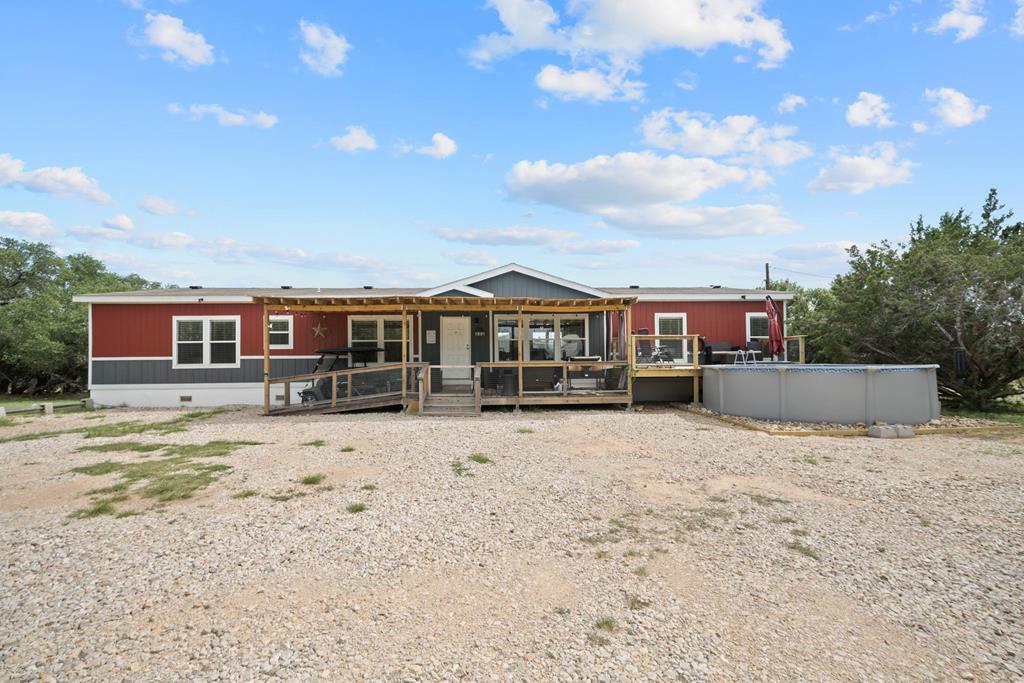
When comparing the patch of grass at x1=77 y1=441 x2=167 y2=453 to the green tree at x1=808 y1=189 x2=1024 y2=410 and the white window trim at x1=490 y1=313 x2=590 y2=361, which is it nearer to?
the white window trim at x1=490 y1=313 x2=590 y2=361

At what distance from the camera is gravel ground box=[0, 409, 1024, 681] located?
2750 millimetres

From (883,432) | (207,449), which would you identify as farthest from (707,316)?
(207,449)

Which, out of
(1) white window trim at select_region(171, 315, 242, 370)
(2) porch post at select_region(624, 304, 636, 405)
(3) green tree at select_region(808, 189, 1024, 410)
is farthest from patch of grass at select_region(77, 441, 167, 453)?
(3) green tree at select_region(808, 189, 1024, 410)

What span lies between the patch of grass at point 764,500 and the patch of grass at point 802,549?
3.31 feet

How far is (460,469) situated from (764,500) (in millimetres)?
3671

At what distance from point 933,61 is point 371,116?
44.0 feet

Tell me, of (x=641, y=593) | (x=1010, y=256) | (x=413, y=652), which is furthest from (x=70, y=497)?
(x=1010, y=256)

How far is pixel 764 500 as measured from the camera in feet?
17.8

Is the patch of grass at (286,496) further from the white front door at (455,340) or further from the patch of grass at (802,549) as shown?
the white front door at (455,340)

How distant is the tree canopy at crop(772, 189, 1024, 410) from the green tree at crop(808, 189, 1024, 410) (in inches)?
0.7

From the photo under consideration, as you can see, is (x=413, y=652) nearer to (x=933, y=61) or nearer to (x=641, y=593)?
(x=641, y=593)

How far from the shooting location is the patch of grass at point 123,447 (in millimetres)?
7918

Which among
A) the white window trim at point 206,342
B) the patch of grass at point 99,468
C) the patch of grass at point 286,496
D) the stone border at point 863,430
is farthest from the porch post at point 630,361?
the white window trim at point 206,342

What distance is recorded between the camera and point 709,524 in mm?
4727
